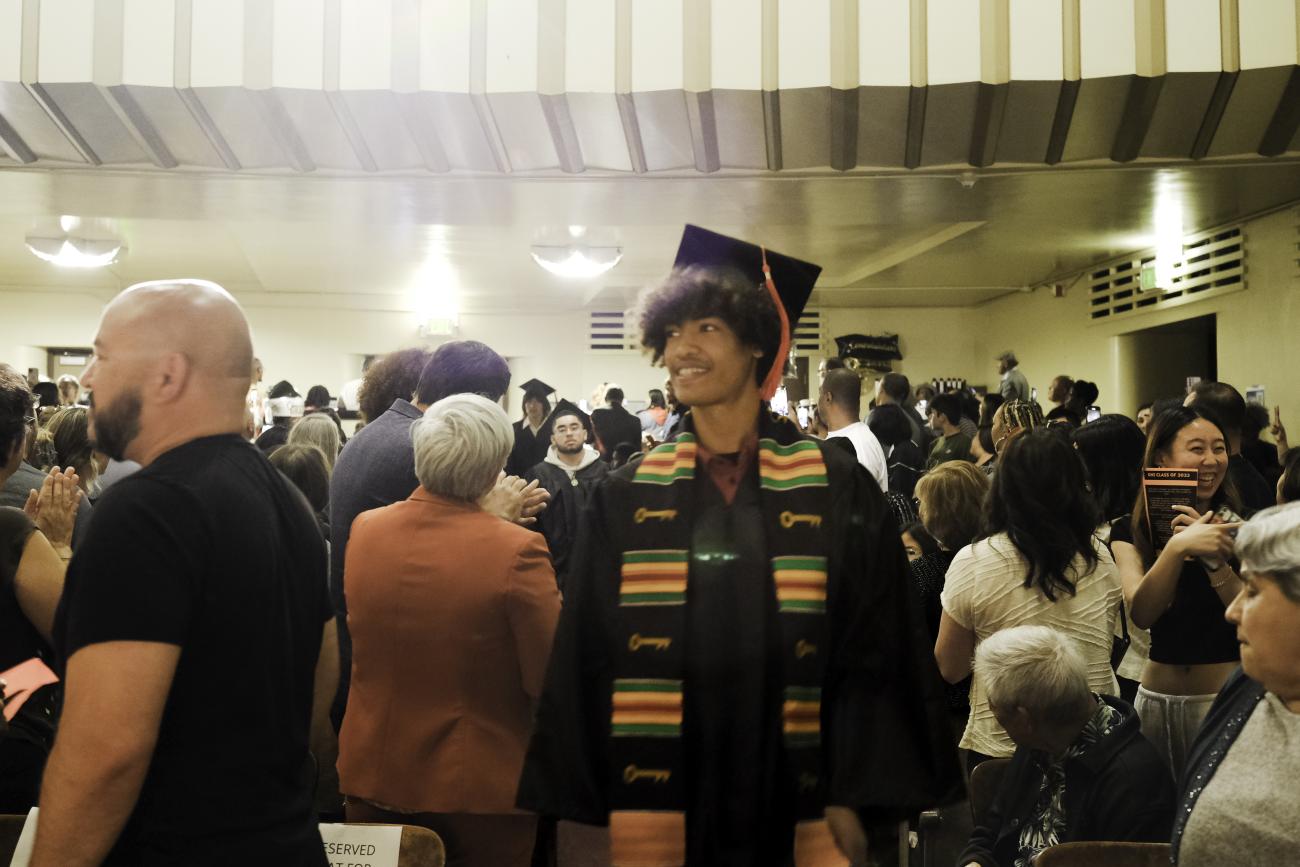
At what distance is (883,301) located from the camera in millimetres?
12891

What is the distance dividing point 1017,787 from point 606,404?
6.03 meters

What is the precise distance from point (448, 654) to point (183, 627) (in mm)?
910

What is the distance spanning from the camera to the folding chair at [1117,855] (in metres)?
2.17

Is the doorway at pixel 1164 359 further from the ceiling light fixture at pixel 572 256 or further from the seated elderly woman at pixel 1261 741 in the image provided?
the seated elderly woman at pixel 1261 741

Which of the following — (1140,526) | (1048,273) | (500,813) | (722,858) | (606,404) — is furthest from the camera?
(1048,273)

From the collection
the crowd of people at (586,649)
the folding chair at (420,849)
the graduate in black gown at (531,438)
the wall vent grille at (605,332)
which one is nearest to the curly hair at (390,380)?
the crowd of people at (586,649)

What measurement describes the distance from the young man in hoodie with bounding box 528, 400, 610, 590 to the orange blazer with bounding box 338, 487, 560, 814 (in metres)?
1.40

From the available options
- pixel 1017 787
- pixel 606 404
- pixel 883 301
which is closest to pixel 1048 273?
pixel 883 301

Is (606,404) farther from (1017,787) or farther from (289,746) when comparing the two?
(289,746)

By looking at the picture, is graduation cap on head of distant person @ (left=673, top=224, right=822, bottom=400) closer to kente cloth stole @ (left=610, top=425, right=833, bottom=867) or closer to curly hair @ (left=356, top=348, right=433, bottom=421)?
kente cloth stole @ (left=610, top=425, right=833, bottom=867)

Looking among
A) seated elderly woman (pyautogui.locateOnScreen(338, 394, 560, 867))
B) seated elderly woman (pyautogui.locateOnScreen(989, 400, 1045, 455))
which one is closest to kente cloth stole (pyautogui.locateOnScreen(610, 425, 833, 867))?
seated elderly woman (pyautogui.locateOnScreen(338, 394, 560, 867))

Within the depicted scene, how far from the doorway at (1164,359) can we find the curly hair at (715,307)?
31.0 ft

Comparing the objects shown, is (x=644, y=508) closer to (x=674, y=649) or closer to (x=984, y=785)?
(x=674, y=649)

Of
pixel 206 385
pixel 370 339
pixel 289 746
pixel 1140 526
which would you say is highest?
pixel 370 339
